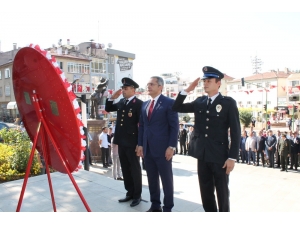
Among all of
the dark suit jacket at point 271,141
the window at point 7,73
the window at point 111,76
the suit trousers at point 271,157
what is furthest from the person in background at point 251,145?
the window at point 111,76

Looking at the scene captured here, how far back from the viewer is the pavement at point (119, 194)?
3.64 metres

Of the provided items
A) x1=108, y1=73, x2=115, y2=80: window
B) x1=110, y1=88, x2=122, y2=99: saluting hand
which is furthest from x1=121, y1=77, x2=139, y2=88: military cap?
x1=108, y1=73, x2=115, y2=80: window

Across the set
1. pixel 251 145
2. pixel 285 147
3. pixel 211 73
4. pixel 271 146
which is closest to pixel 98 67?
pixel 251 145

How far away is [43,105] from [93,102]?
1060 cm

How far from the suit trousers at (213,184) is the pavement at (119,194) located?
2.21ft

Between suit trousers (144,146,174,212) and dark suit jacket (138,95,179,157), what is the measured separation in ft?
0.31

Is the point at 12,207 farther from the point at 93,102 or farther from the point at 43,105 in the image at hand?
the point at 93,102

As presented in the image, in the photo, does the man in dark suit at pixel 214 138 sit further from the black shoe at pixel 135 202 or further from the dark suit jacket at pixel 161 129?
the black shoe at pixel 135 202

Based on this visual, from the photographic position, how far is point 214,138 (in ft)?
9.18

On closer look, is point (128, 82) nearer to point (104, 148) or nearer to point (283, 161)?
point (104, 148)

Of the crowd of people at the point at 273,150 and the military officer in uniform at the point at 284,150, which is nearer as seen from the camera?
the military officer in uniform at the point at 284,150

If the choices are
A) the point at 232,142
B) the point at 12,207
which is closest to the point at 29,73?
the point at 232,142

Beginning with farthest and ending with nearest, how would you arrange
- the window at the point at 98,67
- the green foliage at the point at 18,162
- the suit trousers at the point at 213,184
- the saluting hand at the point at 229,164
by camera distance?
1. the window at the point at 98,67
2. the green foliage at the point at 18,162
3. the suit trousers at the point at 213,184
4. the saluting hand at the point at 229,164

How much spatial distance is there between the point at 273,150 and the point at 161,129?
9.62 meters
